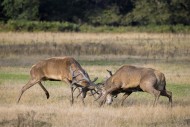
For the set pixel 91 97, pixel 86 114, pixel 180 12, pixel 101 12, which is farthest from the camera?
pixel 101 12

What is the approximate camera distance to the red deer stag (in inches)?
703

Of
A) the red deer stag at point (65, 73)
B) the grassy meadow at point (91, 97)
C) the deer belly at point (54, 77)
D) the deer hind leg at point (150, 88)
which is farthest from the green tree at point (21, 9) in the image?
the deer hind leg at point (150, 88)

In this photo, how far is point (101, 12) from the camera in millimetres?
74500

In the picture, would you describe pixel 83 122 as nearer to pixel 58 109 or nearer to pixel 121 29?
pixel 58 109

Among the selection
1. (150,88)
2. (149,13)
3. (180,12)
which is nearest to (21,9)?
(149,13)

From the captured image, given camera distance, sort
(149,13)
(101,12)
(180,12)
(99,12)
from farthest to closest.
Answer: (101,12)
(99,12)
(149,13)
(180,12)

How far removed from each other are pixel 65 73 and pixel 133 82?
6.51 feet

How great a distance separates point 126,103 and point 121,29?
4116cm

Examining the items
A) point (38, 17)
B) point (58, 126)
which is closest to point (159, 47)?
point (58, 126)

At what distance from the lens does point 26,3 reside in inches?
2719

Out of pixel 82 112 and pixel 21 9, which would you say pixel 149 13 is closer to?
pixel 21 9

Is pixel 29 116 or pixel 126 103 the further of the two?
pixel 126 103

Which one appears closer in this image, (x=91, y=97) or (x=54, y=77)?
(x=54, y=77)

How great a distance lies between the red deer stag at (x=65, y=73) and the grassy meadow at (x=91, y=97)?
0.58 m
